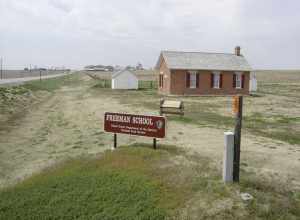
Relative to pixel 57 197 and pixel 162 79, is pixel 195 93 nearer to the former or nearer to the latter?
pixel 162 79

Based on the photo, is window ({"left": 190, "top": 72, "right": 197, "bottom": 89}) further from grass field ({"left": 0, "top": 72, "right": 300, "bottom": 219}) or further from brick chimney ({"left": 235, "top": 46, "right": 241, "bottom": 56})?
grass field ({"left": 0, "top": 72, "right": 300, "bottom": 219})

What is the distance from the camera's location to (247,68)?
31203mm

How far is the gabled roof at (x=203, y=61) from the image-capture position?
29594 mm

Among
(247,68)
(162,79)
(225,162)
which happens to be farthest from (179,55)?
(225,162)

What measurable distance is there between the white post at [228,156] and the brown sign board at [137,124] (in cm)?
228

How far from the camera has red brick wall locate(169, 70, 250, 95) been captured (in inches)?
1152

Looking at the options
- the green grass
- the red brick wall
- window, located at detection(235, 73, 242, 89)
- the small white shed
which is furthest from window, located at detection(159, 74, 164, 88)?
the green grass

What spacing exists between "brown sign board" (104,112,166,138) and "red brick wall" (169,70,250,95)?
21.0m

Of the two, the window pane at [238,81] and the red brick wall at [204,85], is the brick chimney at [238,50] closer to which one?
the red brick wall at [204,85]

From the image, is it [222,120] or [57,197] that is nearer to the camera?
[57,197]

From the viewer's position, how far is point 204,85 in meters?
30.1

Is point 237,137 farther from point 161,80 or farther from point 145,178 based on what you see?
point 161,80

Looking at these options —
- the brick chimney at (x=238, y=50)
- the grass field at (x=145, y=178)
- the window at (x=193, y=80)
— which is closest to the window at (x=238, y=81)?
the brick chimney at (x=238, y=50)

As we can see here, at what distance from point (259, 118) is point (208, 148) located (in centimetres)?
800
